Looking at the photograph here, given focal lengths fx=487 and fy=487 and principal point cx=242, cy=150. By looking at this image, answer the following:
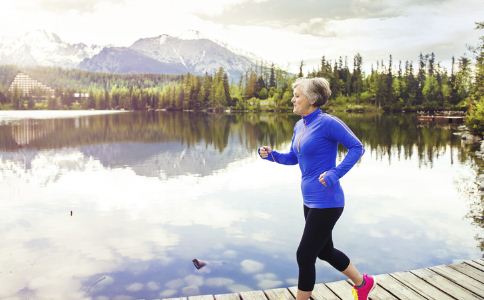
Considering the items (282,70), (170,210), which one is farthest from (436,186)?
(282,70)

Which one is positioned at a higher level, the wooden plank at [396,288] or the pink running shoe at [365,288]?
the pink running shoe at [365,288]

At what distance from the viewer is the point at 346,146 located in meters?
5.04

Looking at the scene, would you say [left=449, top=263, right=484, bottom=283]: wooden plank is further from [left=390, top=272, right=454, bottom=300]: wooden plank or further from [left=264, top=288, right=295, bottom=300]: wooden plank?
[left=264, top=288, right=295, bottom=300]: wooden plank

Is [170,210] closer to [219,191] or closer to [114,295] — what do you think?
[219,191]

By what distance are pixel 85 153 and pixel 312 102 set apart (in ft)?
125

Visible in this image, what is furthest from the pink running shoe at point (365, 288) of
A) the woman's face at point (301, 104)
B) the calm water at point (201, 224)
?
the calm water at point (201, 224)

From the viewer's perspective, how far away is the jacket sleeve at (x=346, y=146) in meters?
4.94

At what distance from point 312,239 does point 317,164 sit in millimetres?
804

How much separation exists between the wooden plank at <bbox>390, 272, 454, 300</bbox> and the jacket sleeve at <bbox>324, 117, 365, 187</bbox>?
8.73 ft

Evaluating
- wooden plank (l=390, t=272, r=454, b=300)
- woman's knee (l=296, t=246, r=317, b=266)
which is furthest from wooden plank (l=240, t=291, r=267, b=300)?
wooden plank (l=390, t=272, r=454, b=300)

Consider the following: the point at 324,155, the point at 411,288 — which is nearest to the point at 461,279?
the point at 411,288

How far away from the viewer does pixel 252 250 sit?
1311cm

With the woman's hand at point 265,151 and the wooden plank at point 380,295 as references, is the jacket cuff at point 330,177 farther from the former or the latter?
the wooden plank at point 380,295

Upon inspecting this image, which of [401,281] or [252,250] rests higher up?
[401,281]
